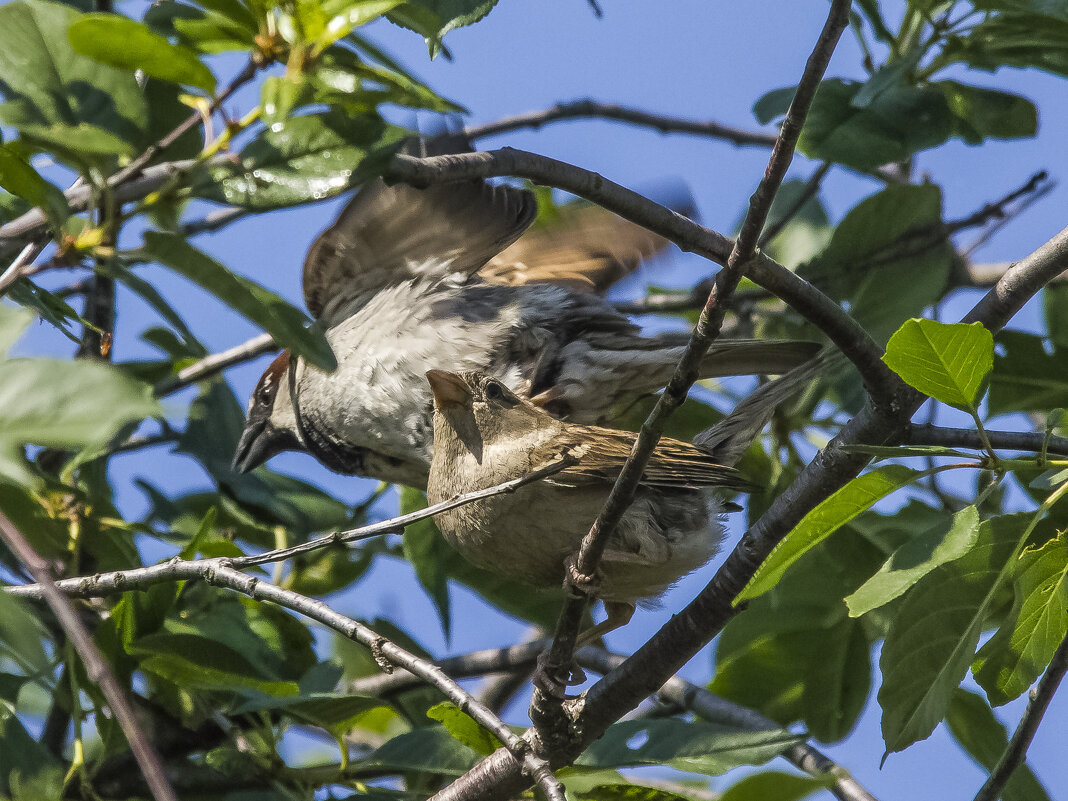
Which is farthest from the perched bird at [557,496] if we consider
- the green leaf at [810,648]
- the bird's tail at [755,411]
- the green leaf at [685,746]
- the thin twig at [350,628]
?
the thin twig at [350,628]

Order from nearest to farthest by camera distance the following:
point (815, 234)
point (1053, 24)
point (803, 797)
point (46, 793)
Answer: point (803, 797) < point (46, 793) < point (1053, 24) < point (815, 234)

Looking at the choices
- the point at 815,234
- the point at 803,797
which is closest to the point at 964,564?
the point at 803,797

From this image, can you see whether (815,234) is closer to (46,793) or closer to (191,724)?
(191,724)

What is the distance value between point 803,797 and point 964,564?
119 cm

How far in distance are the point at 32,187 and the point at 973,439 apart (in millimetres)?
2243

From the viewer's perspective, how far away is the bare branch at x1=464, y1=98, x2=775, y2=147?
557cm

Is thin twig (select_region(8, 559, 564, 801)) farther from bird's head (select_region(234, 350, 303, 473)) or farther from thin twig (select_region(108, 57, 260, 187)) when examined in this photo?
bird's head (select_region(234, 350, 303, 473))

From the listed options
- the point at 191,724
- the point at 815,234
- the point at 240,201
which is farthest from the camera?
the point at 815,234

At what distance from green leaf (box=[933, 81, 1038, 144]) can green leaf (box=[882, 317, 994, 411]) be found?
2.24 meters

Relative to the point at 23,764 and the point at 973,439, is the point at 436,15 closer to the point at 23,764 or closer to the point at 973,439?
the point at 973,439

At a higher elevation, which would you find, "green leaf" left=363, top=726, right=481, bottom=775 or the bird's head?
the bird's head

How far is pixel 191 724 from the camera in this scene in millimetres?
4082

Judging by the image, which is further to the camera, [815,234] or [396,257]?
[815,234]

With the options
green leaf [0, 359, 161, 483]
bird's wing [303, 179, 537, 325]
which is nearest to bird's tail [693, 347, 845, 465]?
bird's wing [303, 179, 537, 325]
